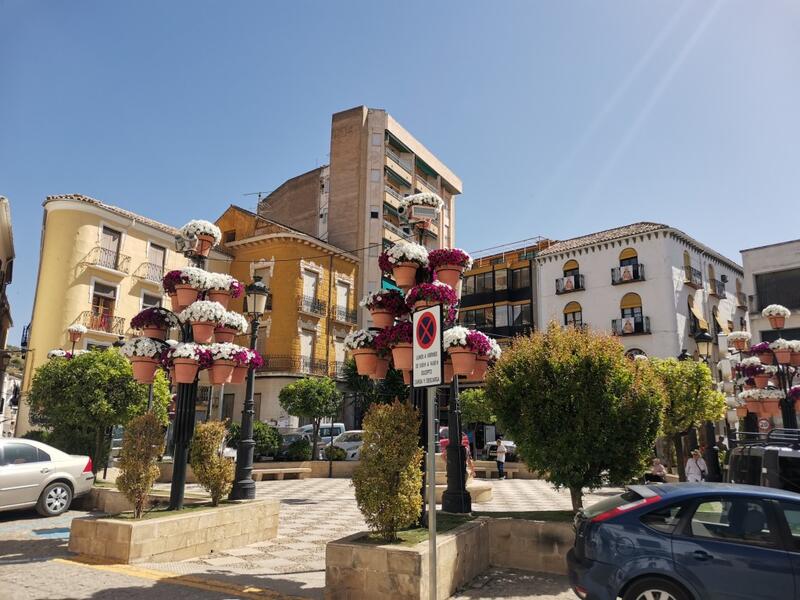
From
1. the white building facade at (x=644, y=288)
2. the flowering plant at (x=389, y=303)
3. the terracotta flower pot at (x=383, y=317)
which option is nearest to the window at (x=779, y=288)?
the white building facade at (x=644, y=288)

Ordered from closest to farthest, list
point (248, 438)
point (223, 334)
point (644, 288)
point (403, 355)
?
point (403, 355)
point (223, 334)
point (248, 438)
point (644, 288)

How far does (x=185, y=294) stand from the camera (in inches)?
351

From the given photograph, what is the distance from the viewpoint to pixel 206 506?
8578 millimetres

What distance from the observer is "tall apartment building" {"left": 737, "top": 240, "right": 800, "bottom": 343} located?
98.3 feet

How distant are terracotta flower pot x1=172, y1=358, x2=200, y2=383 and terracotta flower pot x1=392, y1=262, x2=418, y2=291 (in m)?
3.44

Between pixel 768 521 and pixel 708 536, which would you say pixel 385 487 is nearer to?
pixel 708 536

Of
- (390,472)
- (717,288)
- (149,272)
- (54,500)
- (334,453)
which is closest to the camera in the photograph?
(390,472)

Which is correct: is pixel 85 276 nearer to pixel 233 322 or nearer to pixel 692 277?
pixel 233 322

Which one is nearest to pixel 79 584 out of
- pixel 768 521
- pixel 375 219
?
pixel 768 521

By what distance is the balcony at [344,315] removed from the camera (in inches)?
1379

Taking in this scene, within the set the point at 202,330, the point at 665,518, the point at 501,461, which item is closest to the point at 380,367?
the point at 202,330

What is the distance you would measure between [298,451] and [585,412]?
1782 centimetres

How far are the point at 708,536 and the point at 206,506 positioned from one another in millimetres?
6862

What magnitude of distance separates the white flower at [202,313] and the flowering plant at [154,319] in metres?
0.59
